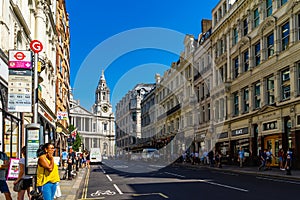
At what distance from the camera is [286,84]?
31.1 m

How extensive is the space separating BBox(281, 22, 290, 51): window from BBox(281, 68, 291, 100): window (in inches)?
74.9

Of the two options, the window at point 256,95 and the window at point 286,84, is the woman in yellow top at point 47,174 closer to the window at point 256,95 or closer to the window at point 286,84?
the window at point 286,84

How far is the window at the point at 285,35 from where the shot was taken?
31038mm

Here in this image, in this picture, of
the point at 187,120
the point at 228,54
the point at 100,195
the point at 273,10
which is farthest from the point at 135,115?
the point at 100,195

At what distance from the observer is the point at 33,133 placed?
36.1ft

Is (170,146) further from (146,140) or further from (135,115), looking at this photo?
(135,115)

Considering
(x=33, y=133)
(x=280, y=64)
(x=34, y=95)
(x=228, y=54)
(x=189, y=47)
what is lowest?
(x=33, y=133)

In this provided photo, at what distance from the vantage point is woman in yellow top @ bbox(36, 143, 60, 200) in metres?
8.68

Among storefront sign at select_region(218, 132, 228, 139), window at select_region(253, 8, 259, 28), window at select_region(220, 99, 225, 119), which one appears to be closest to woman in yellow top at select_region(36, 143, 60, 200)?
window at select_region(253, 8, 259, 28)

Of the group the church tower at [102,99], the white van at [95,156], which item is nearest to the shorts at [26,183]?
the white van at [95,156]

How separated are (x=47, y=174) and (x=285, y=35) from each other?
26.7 m

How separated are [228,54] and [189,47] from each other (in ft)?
61.4

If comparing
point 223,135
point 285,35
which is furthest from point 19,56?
point 223,135

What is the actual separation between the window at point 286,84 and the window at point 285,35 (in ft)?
6.24
